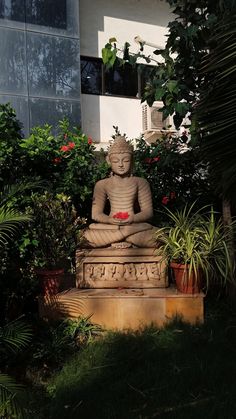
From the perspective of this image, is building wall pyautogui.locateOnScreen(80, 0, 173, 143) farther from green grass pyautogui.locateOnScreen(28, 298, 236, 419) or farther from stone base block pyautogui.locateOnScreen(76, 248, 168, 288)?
green grass pyautogui.locateOnScreen(28, 298, 236, 419)

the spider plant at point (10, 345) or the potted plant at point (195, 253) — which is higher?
the potted plant at point (195, 253)

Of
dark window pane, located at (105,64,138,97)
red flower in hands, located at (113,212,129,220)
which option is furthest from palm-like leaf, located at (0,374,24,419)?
dark window pane, located at (105,64,138,97)

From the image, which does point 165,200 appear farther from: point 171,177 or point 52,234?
point 52,234

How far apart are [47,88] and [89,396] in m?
6.64

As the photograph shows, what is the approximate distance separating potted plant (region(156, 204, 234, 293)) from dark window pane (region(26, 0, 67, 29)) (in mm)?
5973

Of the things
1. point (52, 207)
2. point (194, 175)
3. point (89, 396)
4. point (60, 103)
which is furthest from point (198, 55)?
point (60, 103)

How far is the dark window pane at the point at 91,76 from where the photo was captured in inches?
362

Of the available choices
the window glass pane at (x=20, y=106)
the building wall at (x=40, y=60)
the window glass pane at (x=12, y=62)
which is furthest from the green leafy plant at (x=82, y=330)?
the window glass pane at (x=12, y=62)

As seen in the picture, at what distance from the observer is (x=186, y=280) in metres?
3.80

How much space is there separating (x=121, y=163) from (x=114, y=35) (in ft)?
19.8

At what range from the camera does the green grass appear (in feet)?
8.46

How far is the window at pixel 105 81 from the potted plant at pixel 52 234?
578 centimetres

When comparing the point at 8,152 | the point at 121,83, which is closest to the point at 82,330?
the point at 8,152

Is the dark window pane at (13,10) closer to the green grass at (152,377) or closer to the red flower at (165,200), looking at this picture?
the red flower at (165,200)
